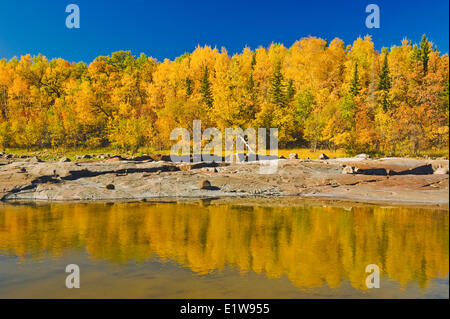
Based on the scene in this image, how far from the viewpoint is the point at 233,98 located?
56.2 m

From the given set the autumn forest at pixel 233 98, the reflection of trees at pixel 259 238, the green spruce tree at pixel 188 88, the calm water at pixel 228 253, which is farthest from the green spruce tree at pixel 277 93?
the calm water at pixel 228 253

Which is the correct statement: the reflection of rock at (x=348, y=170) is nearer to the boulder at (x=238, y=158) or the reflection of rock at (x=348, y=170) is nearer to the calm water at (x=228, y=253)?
the calm water at (x=228, y=253)

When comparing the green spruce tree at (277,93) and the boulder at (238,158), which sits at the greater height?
the green spruce tree at (277,93)

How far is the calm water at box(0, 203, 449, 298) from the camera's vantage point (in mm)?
10695

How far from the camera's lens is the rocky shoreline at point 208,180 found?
3019 centimetres

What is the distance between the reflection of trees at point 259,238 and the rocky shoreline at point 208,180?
608cm

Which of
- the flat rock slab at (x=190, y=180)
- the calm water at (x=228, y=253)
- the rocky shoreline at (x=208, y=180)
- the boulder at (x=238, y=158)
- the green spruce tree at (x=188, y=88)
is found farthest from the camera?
the green spruce tree at (x=188, y=88)

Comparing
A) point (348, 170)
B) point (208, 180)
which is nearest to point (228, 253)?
point (208, 180)

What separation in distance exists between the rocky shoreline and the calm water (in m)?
7.02

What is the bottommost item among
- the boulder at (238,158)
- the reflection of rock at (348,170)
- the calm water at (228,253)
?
the calm water at (228,253)

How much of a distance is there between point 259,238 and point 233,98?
136 feet

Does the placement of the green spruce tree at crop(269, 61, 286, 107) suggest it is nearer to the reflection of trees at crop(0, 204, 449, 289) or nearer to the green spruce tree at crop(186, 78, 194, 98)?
the green spruce tree at crop(186, 78, 194, 98)

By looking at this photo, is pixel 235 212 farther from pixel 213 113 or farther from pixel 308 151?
pixel 308 151

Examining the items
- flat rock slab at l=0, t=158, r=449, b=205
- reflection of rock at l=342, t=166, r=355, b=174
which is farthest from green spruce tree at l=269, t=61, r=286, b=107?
reflection of rock at l=342, t=166, r=355, b=174
